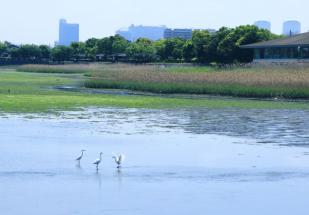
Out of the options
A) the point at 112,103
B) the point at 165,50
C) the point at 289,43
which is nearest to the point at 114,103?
the point at 112,103

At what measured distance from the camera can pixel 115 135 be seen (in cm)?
2442

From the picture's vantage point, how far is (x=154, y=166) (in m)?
18.0

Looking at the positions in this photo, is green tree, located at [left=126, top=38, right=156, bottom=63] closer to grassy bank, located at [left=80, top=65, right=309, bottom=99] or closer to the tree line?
the tree line

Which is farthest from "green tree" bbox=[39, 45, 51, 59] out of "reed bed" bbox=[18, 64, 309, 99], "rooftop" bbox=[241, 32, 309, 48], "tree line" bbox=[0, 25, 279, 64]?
"reed bed" bbox=[18, 64, 309, 99]

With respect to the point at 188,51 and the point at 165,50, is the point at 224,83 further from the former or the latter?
the point at 165,50

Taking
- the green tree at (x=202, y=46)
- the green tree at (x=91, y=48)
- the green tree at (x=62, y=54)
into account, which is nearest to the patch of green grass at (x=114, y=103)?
the green tree at (x=202, y=46)

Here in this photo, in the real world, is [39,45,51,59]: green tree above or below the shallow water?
above

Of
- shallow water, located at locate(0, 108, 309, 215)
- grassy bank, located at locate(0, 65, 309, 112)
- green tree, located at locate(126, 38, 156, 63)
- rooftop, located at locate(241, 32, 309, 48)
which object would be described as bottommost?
grassy bank, located at locate(0, 65, 309, 112)

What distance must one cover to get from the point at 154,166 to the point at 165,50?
8513 cm

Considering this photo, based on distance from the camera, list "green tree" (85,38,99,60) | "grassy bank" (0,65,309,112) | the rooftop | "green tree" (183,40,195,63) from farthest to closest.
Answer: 1. "green tree" (85,38,99,60)
2. "green tree" (183,40,195,63)
3. the rooftop
4. "grassy bank" (0,65,309,112)

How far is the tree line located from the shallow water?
48.6 metres

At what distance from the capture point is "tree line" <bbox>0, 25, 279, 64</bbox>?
78.4 metres

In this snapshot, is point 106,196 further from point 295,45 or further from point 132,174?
point 295,45

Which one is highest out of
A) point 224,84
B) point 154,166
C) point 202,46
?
point 202,46
